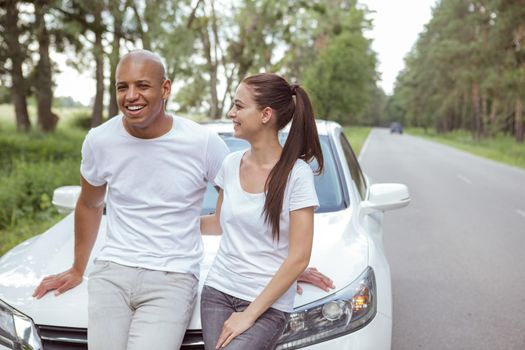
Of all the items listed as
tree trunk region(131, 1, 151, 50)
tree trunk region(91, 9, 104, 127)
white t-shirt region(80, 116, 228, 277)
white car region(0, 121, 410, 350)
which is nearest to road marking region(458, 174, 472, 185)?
tree trunk region(131, 1, 151, 50)

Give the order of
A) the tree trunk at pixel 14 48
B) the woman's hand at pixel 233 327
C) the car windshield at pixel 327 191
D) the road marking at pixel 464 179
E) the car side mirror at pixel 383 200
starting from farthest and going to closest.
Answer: the road marking at pixel 464 179 → the tree trunk at pixel 14 48 → the car side mirror at pixel 383 200 → the car windshield at pixel 327 191 → the woman's hand at pixel 233 327

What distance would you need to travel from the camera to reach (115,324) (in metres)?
2.22

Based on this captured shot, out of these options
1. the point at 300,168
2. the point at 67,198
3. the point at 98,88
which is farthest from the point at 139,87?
the point at 98,88

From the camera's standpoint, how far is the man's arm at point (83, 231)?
258 cm

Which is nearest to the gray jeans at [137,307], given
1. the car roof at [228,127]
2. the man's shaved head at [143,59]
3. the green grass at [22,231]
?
the man's shaved head at [143,59]

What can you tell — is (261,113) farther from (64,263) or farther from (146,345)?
(64,263)

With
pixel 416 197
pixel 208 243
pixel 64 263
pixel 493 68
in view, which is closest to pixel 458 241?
pixel 416 197

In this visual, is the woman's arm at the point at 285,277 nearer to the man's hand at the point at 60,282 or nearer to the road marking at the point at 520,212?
the man's hand at the point at 60,282

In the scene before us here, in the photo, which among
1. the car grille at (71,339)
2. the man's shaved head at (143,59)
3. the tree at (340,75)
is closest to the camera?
the car grille at (71,339)

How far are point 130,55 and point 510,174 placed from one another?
689 inches

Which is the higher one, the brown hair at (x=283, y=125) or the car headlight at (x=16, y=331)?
the brown hair at (x=283, y=125)

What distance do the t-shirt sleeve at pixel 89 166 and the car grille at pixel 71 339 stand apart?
66 centimetres

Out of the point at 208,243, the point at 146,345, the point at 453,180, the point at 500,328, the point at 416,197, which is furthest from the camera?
the point at 453,180

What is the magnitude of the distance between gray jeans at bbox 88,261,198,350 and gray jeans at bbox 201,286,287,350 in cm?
11
